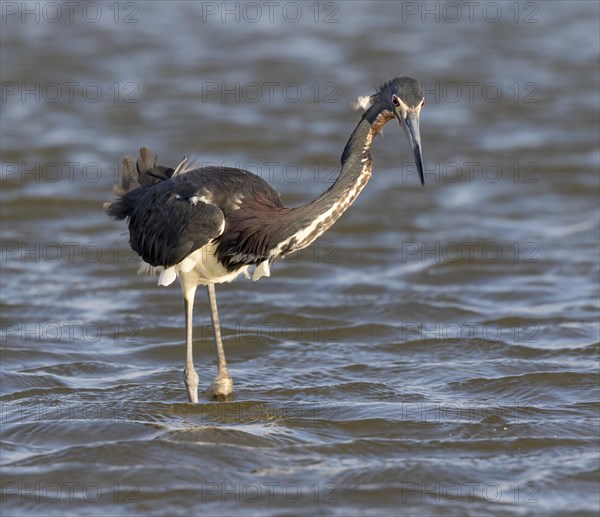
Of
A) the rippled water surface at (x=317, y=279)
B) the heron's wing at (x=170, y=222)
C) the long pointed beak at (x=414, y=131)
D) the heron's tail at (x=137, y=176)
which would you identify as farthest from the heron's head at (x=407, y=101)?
the heron's tail at (x=137, y=176)

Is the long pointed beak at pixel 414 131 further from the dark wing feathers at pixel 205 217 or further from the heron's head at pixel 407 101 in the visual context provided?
the dark wing feathers at pixel 205 217

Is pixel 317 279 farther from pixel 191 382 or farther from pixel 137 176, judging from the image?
pixel 191 382

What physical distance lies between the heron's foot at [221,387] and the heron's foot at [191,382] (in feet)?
0.58

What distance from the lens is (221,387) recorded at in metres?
9.95

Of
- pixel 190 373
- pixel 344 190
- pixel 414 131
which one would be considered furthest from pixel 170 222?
pixel 414 131

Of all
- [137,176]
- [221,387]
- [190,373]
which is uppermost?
[137,176]

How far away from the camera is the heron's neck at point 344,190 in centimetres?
895

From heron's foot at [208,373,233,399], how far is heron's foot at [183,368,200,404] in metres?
0.18

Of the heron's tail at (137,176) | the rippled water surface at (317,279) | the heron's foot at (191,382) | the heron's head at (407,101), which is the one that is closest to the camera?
the rippled water surface at (317,279)

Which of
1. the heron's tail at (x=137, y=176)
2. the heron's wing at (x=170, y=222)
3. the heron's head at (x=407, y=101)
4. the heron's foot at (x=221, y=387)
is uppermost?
the heron's head at (x=407, y=101)

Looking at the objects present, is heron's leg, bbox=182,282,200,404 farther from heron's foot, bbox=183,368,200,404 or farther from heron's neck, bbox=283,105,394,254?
heron's neck, bbox=283,105,394,254

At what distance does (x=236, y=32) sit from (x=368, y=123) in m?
13.8

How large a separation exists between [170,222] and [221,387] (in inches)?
55.2

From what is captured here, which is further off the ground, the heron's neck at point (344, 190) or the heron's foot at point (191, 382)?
the heron's neck at point (344, 190)
